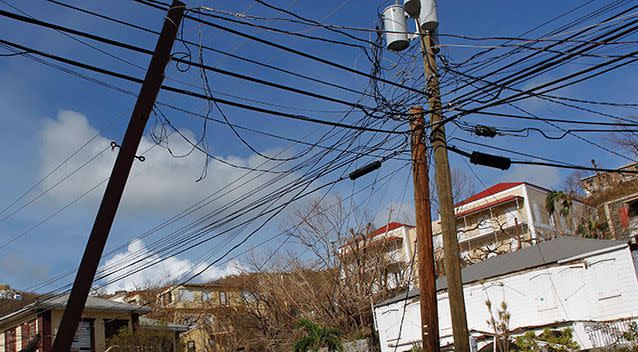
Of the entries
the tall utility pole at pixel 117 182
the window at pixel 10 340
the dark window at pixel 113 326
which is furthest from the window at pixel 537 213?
the tall utility pole at pixel 117 182

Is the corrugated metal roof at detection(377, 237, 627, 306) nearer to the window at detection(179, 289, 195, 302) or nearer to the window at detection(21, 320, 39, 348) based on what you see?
the window at detection(21, 320, 39, 348)

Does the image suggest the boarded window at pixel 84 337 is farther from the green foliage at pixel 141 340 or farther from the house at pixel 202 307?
the house at pixel 202 307

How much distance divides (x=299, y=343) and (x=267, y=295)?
1783cm

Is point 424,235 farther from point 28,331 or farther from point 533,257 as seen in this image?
point 28,331

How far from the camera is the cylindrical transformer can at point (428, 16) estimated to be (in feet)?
44.9

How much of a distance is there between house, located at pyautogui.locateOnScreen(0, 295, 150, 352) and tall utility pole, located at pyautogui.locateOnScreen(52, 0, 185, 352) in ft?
81.8

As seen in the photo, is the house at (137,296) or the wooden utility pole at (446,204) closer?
the wooden utility pole at (446,204)

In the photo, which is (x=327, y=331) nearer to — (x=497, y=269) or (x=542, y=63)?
(x=497, y=269)

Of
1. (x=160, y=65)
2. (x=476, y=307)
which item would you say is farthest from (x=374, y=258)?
(x=160, y=65)

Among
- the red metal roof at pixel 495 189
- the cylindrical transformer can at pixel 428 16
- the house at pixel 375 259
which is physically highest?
the red metal roof at pixel 495 189

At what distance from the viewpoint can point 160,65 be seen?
9.20 meters

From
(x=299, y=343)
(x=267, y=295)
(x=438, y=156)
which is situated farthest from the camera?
(x=267, y=295)

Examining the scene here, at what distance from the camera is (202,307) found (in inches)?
2032

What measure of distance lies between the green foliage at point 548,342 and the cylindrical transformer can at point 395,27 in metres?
10.9
